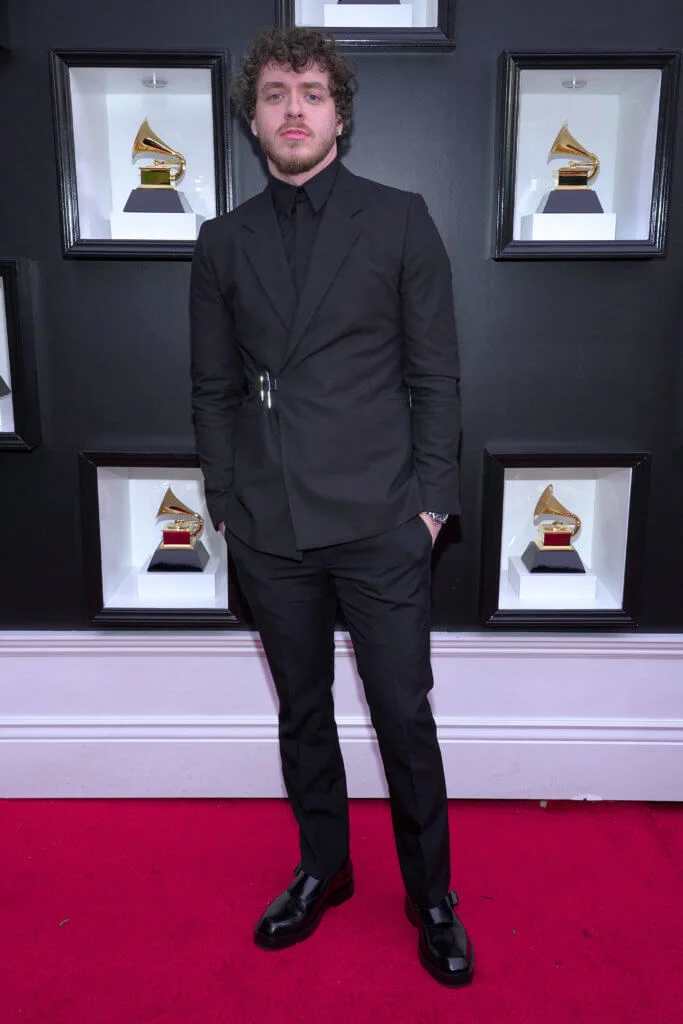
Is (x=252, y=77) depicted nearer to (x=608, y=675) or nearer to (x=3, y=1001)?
(x=608, y=675)

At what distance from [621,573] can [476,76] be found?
127 centimetres

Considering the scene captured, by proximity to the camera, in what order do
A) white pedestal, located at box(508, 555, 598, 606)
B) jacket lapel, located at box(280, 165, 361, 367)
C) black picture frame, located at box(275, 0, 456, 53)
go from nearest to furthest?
jacket lapel, located at box(280, 165, 361, 367) → black picture frame, located at box(275, 0, 456, 53) → white pedestal, located at box(508, 555, 598, 606)

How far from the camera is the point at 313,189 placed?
5.57 ft

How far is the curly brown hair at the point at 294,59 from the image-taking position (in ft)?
5.58

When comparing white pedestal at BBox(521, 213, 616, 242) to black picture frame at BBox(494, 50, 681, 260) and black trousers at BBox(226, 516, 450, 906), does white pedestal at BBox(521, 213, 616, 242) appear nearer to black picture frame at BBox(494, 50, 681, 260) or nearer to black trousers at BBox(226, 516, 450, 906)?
black picture frame at BBox(494, 50, 681, 260)

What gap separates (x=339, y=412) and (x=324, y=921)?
1.15 m

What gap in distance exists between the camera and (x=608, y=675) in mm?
2342

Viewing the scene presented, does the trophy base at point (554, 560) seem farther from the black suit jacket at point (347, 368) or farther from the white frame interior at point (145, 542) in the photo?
the white frame interior at point (145, 542)

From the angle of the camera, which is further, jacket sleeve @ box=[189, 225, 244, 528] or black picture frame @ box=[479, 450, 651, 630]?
black picture frame @ box=[479, 450, 651, 630]

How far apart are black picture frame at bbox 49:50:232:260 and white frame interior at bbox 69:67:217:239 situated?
0.05 meters

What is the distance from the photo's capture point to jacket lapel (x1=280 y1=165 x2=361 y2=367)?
165 cm

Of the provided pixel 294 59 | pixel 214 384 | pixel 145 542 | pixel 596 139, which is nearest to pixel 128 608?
pixel 145 542

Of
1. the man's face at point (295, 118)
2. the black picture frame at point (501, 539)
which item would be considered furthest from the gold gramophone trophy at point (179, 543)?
the man's face at point (295, 118)

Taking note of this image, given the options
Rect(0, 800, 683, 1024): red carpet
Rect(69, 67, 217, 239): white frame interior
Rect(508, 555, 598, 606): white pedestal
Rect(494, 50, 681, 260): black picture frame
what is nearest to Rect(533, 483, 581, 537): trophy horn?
Rect(508, 555, 598, 606): white pedestal
